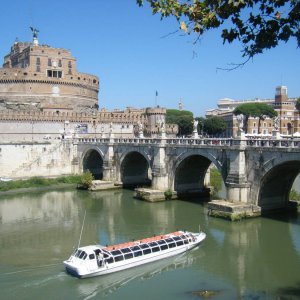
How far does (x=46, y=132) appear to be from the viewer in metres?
56.8

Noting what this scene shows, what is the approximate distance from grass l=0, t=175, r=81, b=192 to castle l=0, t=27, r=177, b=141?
8.55m

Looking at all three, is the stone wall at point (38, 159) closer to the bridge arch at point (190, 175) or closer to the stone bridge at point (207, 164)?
the stone bridge at point (207, 164)

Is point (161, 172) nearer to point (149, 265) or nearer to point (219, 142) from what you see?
point (219, 142)

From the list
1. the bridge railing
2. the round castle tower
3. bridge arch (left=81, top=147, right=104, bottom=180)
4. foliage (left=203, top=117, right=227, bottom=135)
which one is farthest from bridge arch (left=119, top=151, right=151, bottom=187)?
foliage (left=203, top=117, right=227, bottom=135)

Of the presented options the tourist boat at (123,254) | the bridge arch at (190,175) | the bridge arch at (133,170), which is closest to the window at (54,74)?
the bridge arch at (133,170)

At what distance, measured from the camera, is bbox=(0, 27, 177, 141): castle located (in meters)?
56.3

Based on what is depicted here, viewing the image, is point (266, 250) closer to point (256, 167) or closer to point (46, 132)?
point (256, 167)

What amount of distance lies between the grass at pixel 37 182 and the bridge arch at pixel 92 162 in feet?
11.3

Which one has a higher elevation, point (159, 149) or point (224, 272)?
point (159, 149)

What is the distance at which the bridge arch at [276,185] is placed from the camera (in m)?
28.3

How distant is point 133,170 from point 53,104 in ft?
74.6

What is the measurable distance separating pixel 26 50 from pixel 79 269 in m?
58.5

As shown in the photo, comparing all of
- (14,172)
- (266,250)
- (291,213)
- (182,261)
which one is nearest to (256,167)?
(291,213)

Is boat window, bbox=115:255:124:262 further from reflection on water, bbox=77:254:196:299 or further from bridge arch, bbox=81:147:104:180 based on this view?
bridge arch, bbox=81:147:104:180
